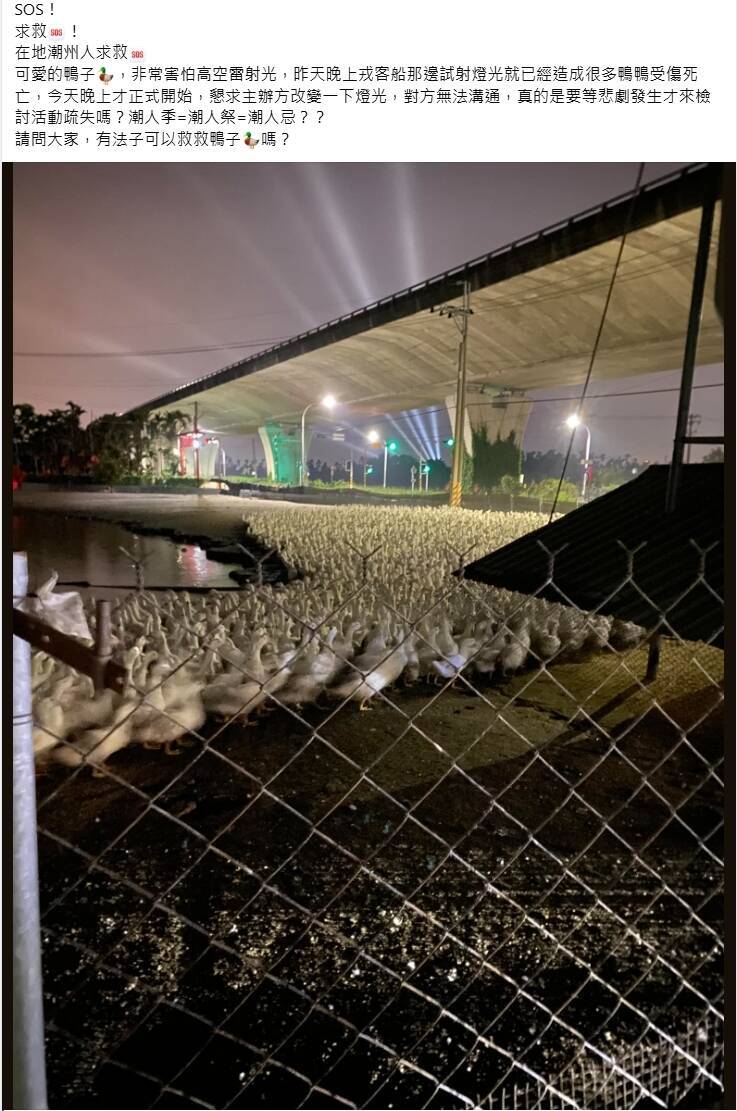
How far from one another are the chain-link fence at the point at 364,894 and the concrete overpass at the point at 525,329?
381cm

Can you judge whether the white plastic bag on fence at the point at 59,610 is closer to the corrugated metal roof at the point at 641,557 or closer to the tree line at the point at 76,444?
the corrugated metal roof at the point at 641,557

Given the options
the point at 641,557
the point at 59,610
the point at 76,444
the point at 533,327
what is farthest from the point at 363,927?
the point at 76,444

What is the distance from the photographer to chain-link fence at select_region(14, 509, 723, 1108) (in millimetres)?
2465

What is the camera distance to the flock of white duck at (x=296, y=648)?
14.7 feet

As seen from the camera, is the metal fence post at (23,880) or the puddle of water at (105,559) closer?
the metal fence post at (23,880)

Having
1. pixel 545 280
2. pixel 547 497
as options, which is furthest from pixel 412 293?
pixel 547 497

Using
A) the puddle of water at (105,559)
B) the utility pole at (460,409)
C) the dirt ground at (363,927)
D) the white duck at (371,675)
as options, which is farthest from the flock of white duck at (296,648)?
the utility pole at (460,409)

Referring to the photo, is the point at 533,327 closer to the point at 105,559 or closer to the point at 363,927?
the point at 105,559

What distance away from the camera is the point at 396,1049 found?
101 inches

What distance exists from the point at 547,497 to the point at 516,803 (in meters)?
38.2

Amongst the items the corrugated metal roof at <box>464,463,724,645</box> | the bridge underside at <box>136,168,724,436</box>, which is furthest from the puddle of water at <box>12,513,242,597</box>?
the bridge underside at <box>136,168,724,436</box>

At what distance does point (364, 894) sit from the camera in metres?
3.44

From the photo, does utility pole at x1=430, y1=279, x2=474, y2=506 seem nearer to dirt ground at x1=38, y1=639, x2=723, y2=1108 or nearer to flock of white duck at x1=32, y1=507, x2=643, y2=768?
flock of white duck at x1=32, y1=507, x2=643, y2=768

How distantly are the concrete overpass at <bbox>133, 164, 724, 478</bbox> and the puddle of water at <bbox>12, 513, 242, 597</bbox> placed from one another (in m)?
9.54
